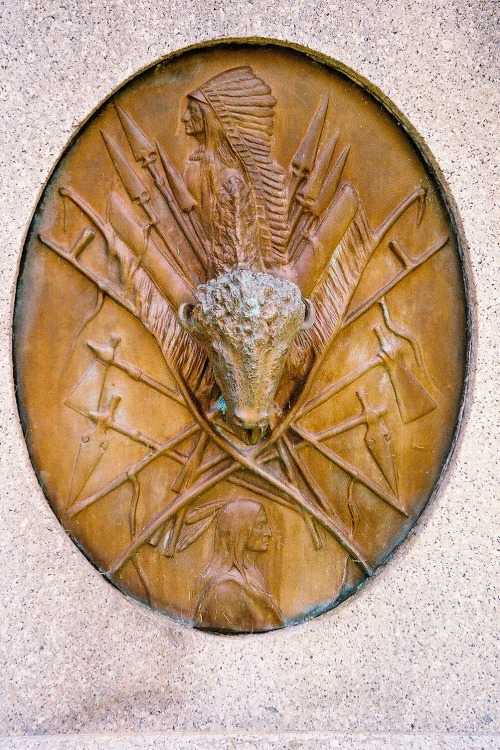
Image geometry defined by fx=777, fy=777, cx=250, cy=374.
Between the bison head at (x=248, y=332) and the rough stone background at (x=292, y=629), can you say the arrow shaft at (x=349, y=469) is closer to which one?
the rough stone background at (x=292, y=629)

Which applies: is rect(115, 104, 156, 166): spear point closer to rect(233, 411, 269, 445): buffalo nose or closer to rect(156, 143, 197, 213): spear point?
rect(156, 143, 197, 213): spear point

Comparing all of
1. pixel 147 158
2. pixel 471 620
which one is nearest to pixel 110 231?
pixel 147 158

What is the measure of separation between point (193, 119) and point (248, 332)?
2.44 ft

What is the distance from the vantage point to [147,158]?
2.37m

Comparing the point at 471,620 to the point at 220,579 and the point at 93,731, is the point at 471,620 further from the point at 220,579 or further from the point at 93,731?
the point at 93,731

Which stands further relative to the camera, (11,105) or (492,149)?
(492,149)

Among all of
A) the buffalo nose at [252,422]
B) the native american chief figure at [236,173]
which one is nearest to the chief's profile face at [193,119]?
the native american chief figure at [236,173]

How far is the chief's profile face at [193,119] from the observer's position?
2.37 metres

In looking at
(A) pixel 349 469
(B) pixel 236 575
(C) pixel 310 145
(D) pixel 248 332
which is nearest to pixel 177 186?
(C) pixel 310 145

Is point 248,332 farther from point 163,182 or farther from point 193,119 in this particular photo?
point 193,119

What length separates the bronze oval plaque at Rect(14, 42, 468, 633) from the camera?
7.78ft

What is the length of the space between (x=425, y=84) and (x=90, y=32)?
40.5 inches

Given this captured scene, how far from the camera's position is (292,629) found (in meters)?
2.47

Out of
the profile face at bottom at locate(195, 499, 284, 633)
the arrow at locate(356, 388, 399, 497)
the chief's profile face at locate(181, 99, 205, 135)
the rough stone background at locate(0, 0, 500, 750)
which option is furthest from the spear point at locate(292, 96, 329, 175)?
the profile face at bottom at locate(195, 499, 284, 633)
